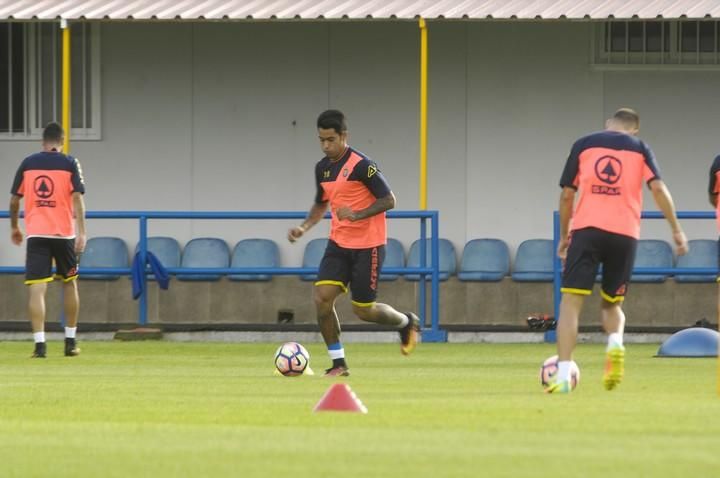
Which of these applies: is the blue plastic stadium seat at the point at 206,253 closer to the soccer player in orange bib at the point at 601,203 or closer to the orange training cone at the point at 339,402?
the soccer player in orange bib at the point at 601,203

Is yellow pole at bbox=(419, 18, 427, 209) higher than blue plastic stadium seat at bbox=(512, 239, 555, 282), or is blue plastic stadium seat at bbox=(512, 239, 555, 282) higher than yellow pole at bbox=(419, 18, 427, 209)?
yellow pole at bbox=(419, 18, 427, 209)

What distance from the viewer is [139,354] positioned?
19.6 meters

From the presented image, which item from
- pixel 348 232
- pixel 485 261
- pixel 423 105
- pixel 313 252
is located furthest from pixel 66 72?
pixel 348 232

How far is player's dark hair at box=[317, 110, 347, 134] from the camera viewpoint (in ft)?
48.7

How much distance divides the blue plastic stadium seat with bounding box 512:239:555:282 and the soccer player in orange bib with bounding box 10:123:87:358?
6.37 metres

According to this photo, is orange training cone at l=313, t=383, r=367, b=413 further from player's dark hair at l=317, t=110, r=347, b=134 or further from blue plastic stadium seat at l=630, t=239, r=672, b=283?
blue plastic stadium seat at l=630, t=239, r=672, b=283

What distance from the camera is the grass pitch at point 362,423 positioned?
8.55 meters

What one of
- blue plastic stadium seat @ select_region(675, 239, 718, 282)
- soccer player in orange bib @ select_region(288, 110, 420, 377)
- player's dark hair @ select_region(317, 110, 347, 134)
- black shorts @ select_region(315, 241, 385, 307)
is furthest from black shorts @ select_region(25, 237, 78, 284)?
blue plastic stadium seat @ select_region(675, 239, 718, 282)

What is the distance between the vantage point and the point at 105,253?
78.8 feet

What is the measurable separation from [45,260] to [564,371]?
707cm

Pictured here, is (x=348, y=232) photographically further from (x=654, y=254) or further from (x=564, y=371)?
(x=654, y=254)

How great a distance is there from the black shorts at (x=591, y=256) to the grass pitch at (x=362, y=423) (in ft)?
2.43

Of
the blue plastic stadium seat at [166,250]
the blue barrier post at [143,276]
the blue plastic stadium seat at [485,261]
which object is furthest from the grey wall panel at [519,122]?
the blue barrier post at [143,276]

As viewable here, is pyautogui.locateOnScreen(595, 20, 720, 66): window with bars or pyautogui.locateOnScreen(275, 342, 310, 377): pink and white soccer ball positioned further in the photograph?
pyautogui.locateOnScreen(595, 20, 720, 66): window with bars
